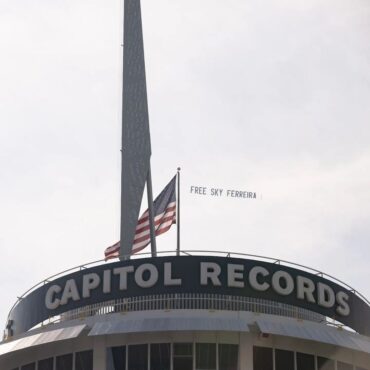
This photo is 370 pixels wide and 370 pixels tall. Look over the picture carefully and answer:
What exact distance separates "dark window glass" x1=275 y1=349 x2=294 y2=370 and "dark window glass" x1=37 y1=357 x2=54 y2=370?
11.8 metres

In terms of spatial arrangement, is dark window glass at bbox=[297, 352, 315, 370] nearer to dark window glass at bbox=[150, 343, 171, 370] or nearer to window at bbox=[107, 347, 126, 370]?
dark window glass at bbox=[150, 343, 171, 370]

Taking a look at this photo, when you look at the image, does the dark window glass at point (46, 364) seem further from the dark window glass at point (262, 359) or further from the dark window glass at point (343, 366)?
the dark window glass at point (343, 366)

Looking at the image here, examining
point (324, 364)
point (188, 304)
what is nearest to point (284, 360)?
point (324, 364)

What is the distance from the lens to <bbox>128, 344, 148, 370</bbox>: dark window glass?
61.3 m

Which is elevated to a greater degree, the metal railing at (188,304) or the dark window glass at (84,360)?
the metal railing at (188,304)

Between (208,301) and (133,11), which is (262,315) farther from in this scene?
(133,11)

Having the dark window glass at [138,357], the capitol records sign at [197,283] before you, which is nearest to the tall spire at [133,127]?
the capitol records sign at [197,283]

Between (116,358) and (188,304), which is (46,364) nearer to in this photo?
(116,358)

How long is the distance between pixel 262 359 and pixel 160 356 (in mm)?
5214

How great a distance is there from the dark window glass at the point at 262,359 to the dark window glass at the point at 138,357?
555 centimetres

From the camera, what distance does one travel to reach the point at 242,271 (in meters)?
64.2

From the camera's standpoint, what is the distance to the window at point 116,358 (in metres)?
61.6

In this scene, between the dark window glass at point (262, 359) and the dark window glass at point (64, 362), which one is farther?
the dark window glass at point (64, 362)

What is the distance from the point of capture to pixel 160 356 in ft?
201
